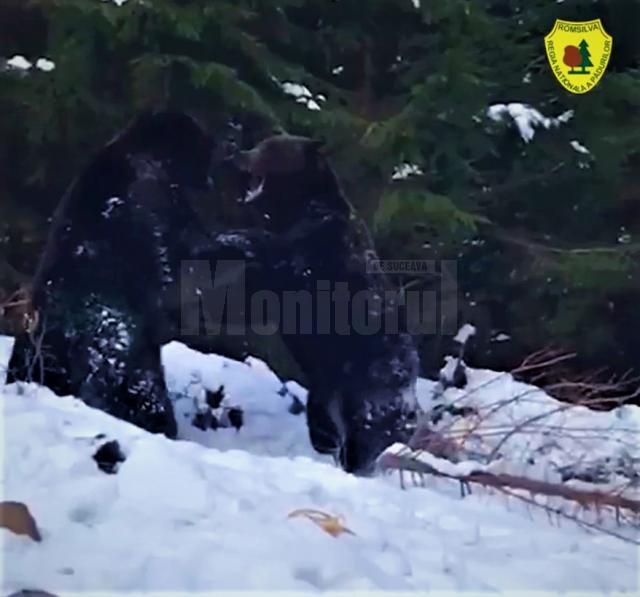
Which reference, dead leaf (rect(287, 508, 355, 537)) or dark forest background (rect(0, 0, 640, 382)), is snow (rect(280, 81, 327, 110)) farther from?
dead leaf (rect(287, 508, 355, 537))

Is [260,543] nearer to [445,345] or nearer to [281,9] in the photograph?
[445,345]

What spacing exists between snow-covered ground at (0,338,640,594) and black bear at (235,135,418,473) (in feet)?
0.15

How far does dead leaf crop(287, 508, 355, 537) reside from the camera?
1.16 metres

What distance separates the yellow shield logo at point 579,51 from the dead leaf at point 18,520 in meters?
0.91

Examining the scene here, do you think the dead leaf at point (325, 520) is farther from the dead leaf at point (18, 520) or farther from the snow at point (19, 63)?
the snow at point (19, 63)

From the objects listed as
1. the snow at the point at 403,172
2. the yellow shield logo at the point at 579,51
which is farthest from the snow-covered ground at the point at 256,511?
the yellow shield logo at the point at 579,51

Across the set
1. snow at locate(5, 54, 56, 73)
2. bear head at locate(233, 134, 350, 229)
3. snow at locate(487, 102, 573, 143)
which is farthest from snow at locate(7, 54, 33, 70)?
snow at locate(487, 102, 573, 143)

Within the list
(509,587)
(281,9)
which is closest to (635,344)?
(509,587)

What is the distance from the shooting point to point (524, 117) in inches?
58.1

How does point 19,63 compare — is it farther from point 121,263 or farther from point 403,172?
point 403,172

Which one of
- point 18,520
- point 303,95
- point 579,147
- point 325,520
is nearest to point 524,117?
point 579,147

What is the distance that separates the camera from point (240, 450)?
1349 mm

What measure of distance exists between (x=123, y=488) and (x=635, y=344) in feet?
2.49

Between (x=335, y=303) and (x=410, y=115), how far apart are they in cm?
29
